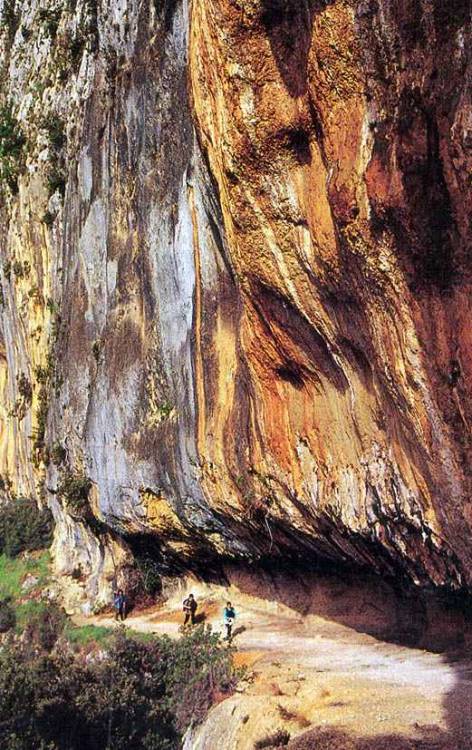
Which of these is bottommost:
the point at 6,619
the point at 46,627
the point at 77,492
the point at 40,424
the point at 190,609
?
the point at 6,619

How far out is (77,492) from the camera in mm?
24672

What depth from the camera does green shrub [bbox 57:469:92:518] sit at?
24484mm

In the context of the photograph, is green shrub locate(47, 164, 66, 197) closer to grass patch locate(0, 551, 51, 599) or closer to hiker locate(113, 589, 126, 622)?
hiker locate(113, 589, 126, 622)

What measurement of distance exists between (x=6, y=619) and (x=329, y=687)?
568 inches

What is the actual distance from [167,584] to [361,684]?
1090 cm

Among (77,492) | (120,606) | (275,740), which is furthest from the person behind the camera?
(77,492)

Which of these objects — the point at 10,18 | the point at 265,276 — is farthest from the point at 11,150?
the point at 265,276

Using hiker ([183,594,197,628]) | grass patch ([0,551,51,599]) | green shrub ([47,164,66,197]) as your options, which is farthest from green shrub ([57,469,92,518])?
green shrub ([47,164,66,197])

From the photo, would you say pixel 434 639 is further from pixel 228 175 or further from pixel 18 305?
pixel 18 305

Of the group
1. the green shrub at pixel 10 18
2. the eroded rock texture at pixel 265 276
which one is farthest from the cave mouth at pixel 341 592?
the green shrub at pixel 10 18

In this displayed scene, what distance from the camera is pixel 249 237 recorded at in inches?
518

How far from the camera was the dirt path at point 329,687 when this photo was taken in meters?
11.6

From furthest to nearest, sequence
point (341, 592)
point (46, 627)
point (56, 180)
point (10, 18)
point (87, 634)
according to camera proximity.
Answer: point (10, 18), point (56, 180), point (46, 627), point (87, 634), point (341, 592)

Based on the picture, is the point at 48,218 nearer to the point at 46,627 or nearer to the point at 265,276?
the point at 46,627
